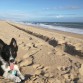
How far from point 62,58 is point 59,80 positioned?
80.0 inches

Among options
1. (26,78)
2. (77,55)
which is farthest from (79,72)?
(77,55)

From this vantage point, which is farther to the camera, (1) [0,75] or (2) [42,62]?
(2) [42,62]

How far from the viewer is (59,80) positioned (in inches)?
215

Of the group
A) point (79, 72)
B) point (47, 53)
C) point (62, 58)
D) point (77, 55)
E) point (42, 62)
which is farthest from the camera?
point (77, 55)

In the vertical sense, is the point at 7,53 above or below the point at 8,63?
above

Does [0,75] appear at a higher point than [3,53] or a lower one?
lower

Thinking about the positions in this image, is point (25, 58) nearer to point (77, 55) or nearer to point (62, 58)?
point (62, 58)

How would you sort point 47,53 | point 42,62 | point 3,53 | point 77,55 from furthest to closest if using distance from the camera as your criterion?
point 77,55 < point 47,53 < point 42,62 < point 3,53

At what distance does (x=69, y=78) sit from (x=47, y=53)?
7.61ft

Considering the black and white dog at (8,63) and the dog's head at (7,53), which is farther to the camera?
the dog's head at (7,53)

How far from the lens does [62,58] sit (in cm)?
745

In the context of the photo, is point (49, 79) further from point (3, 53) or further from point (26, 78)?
point (3, 53)

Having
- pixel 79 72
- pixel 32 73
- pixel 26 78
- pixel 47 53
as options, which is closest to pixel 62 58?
pixel 47 53

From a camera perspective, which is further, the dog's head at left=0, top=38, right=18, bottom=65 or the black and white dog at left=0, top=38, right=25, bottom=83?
the dog's head at left=0, top=38, right=18, bottom=65
